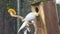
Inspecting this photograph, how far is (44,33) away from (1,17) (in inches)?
74.8

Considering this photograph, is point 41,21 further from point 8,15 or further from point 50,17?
point 8,15

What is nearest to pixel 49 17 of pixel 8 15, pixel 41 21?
pixel 41 21

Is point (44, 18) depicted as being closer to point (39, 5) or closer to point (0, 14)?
point (39, 5)

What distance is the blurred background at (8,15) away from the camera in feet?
11.0

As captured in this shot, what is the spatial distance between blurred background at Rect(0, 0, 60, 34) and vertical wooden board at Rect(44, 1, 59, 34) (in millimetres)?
1197

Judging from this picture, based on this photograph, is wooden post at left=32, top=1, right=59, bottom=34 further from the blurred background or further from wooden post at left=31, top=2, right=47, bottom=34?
the blurred background

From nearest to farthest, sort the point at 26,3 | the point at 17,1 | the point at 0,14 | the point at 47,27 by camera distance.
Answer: the point at 47,27 < the point at 26,3 < the point at 17,1 < the point at 0,14

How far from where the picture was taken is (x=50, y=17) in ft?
6.70

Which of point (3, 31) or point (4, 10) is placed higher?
point (4, 10)

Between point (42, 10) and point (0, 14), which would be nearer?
point (42, 10)

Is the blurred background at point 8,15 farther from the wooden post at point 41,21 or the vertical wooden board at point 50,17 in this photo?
the vertical wooden board at point 50,17

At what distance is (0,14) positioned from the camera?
3.79 m

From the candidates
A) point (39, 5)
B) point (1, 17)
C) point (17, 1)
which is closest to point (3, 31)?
point (1, 17)

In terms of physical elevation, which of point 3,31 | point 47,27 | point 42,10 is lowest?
point 3,31
